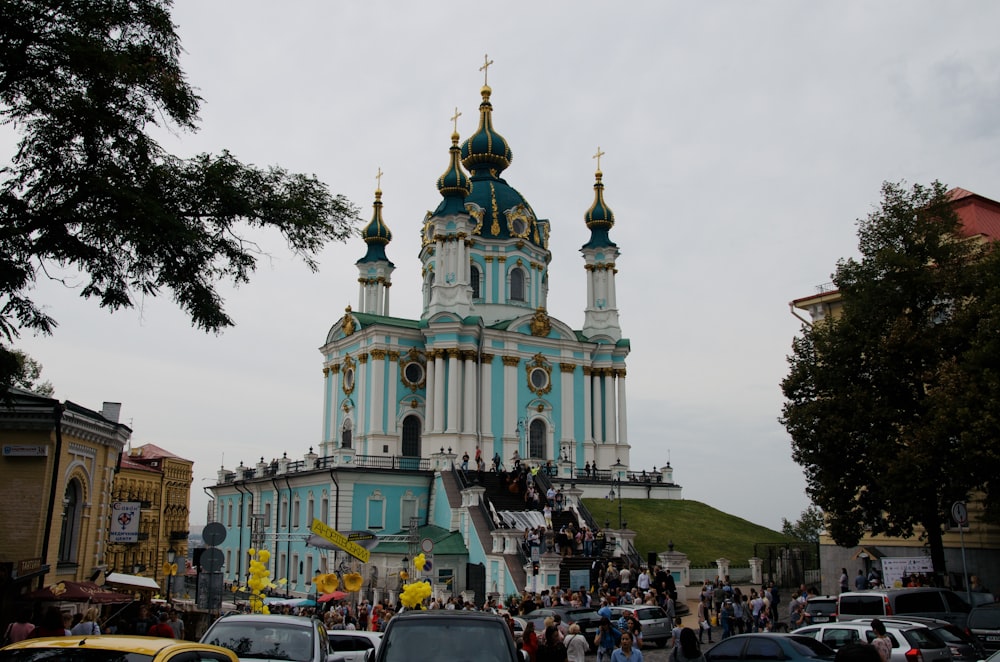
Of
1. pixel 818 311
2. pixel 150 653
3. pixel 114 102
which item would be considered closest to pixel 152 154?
pixel 114 102

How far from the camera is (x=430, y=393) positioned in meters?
50.0

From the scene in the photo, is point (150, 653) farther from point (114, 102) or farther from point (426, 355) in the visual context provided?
point (426, 355)

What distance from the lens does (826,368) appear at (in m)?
25.9

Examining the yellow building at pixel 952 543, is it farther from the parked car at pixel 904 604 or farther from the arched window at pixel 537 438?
the arched window at pixel 537 438

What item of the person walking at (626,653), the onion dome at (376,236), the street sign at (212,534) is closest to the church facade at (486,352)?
the onion dome at (376,236)

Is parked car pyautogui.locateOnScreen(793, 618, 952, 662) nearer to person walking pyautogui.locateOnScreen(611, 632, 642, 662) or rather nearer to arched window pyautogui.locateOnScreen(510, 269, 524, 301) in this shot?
person walking pyautogui.locateOnScreen(611, 632, 642, 662)

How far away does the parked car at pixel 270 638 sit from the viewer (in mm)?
10984

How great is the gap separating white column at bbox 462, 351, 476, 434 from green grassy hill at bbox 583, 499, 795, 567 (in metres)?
7.29

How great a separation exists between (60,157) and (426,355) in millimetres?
37483

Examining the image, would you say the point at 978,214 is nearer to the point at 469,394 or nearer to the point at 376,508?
the point at 469,394

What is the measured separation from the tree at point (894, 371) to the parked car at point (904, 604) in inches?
142

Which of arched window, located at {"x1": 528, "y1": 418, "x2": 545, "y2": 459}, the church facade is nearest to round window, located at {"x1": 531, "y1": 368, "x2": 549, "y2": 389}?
the church facade

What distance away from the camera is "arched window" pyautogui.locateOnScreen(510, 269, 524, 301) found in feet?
186

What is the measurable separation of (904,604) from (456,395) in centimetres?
3248
